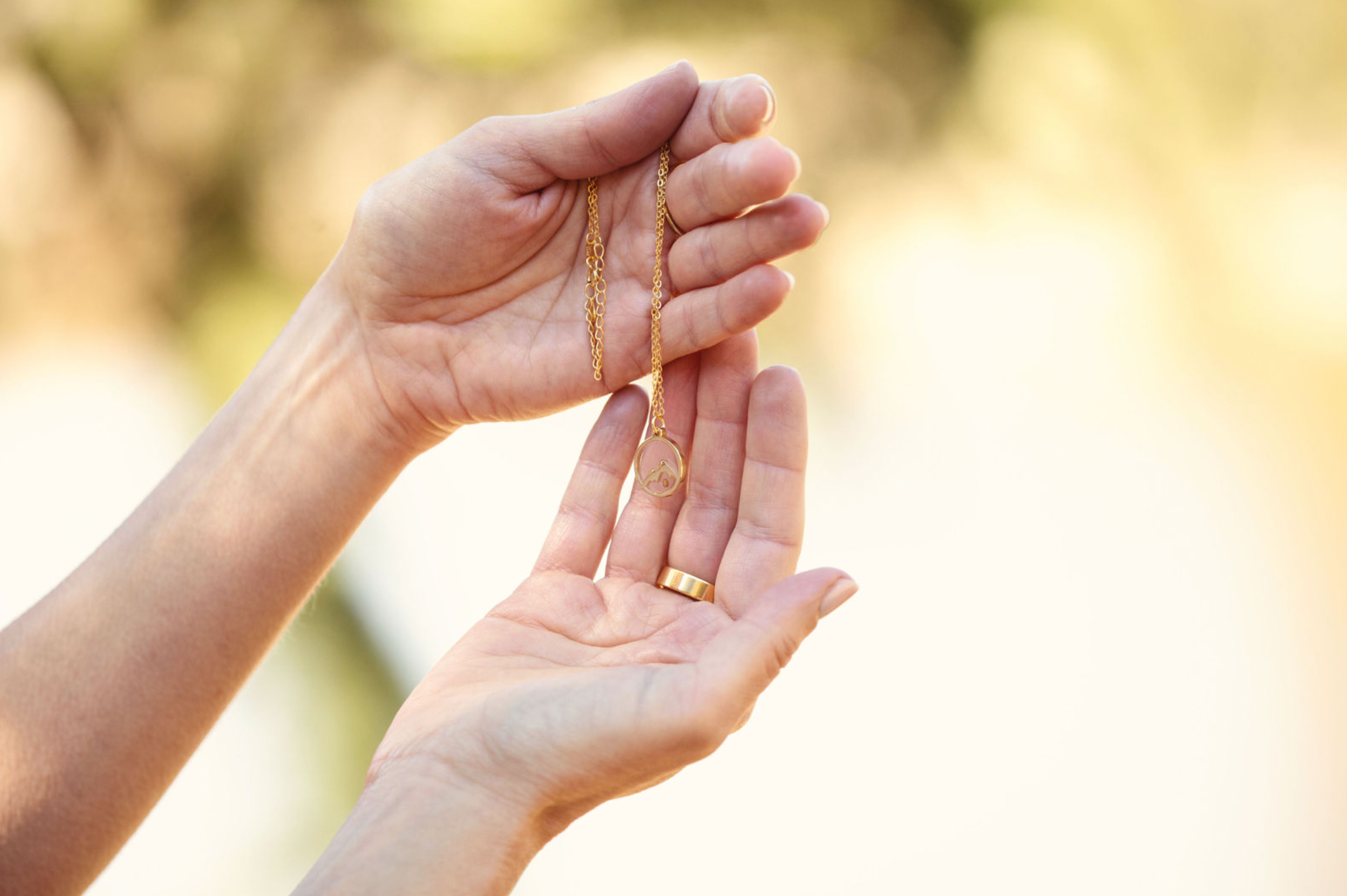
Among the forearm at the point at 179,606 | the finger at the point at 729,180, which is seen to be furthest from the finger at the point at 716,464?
the forearm at the point at 179,606

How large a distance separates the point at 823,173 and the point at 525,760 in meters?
2.12

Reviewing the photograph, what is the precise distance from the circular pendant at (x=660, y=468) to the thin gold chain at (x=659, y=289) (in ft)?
0.08

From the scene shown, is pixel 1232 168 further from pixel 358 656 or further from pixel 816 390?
pixel 358 656

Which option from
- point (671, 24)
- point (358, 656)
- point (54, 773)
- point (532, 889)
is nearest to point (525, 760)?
point (54, 773)

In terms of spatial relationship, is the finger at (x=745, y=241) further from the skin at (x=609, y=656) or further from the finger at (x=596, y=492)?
the finger at (x=596, y=492)

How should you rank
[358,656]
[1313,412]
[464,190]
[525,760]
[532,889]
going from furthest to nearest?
[358,656]
[532,889]
[1313,412]
[464,190]
[525,760]

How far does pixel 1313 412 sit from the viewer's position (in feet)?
8.57

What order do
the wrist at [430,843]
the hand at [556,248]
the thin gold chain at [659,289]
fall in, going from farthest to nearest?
1. the thin gold chain at [659,289]
2. the hand at [556,248]
3. the wrist at [430,843]

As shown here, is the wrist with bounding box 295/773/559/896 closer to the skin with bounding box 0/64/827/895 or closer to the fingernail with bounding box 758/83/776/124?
the skin with bounding box 0/64/827/895

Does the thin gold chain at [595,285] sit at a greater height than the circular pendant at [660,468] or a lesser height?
greater

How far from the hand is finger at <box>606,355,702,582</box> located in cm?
8

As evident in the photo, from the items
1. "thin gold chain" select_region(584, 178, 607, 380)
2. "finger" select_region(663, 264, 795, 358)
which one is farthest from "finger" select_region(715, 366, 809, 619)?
"thin gold chain" select_region(584, 178, 607, 380)

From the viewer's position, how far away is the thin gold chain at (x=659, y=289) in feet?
5.70

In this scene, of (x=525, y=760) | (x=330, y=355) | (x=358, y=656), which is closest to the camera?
(x=525, y=760)
